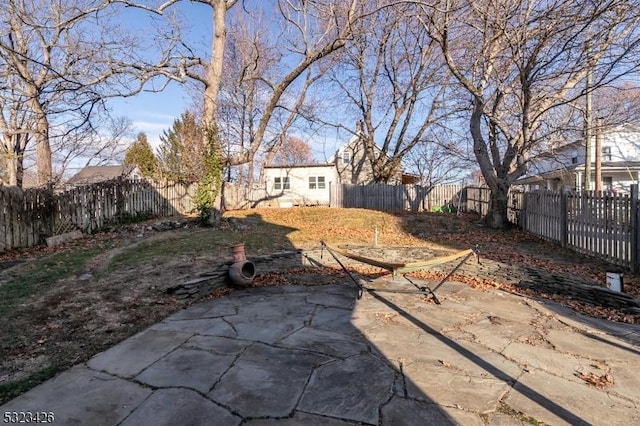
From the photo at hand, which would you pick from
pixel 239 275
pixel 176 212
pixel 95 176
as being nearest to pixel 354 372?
pixel 239 275

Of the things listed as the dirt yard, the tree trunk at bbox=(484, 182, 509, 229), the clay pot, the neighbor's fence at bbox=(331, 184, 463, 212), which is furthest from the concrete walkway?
the neighbor's fence at bbox=(331, 184, 463, 212)

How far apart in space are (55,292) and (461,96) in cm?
1390

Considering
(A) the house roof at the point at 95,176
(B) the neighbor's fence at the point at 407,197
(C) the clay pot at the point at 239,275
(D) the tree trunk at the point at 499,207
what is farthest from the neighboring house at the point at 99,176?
(D) the tree trunk at the point at 499,207

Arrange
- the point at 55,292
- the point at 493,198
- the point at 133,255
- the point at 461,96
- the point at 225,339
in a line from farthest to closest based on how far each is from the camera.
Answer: the point at 461,96, the point at 493,198, the point at 133,255, the point at 55,292, the point at 225,339

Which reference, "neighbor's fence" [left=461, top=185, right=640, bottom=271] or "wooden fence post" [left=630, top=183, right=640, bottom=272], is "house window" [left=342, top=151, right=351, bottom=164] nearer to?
"neighbor's fence" [left=461, top=185, right=640, bottom=271]

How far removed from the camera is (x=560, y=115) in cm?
1441

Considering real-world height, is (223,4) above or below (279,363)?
above

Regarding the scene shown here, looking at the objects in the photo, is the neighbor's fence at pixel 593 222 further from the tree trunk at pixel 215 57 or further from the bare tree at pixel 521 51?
the tree trunk at pixel 215 57

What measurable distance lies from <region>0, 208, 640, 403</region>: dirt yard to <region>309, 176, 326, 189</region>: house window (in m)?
11.1

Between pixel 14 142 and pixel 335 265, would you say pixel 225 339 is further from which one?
pixel 14 142

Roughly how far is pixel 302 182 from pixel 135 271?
58.9 ft

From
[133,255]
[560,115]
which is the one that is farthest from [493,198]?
[133,255]

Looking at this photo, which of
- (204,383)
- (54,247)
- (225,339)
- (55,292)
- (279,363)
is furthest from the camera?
(54,247)

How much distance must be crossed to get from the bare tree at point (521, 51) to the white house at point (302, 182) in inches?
456
